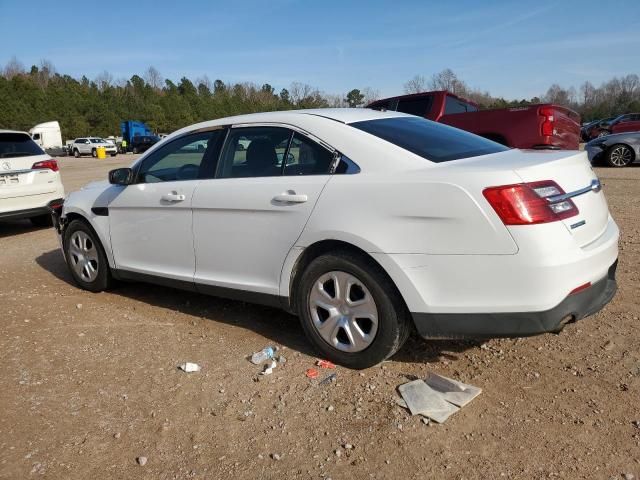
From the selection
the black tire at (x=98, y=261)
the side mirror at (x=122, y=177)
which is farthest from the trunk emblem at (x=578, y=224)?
the black tire at (x=98, y=261)

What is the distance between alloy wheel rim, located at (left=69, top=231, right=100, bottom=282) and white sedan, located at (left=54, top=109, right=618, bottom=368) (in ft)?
2.96

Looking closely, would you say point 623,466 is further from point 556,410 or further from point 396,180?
point 396,180

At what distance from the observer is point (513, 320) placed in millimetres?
2770

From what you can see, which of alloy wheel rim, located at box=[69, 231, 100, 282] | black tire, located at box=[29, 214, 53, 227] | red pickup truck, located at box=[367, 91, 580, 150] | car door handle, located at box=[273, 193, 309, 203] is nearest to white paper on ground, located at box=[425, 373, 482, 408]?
car door handle, located at box=[273, 193, 309, 203]

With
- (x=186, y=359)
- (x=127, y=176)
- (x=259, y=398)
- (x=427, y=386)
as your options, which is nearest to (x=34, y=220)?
(x=127, y=176)

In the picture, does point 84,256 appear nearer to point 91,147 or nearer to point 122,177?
point 122,177

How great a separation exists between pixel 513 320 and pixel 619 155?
1282cm

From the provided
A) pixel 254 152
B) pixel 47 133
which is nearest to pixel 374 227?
pixel 254 152

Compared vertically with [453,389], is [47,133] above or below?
below

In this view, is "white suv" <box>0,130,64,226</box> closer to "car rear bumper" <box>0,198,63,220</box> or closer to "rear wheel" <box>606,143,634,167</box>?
"car rear bumper" <box>0,198,63,220</box>

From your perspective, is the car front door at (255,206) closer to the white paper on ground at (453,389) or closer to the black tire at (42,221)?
the white paper on ground at (453,389)

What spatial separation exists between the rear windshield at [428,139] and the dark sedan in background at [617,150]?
11476 mm

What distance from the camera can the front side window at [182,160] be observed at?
4090mm

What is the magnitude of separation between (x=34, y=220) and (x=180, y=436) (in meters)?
8.01
